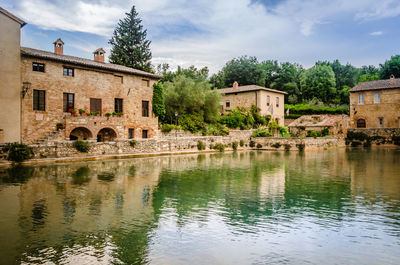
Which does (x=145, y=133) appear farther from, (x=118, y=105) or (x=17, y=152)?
(x=17, y=152)

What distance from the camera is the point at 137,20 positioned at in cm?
4528

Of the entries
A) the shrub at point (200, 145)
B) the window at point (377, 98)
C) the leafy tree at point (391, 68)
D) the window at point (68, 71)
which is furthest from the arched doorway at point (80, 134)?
the leafy tree at point (391, 68)

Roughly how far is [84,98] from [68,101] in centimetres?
128

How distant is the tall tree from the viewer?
42969mm

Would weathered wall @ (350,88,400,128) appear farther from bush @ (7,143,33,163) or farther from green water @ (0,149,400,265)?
bush @ (7,143,33,163)

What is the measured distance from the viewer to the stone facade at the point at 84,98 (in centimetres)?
2209

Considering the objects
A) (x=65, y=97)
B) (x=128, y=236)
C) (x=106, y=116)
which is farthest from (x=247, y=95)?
(x=128, y=236)

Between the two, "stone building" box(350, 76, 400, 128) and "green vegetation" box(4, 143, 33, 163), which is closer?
"green vegetation" box(4, 143, 33, 163)

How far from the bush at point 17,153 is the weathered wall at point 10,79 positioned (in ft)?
10.3

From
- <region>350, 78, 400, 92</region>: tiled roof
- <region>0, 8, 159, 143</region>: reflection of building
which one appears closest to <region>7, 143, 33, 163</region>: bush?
<region>0, 8, 159, 143</region>: reflection of building

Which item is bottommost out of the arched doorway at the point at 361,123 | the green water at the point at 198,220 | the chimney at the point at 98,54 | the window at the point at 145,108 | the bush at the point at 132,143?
the green water at the point at 198,220

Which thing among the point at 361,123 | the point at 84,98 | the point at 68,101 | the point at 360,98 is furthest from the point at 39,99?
the point at 361,123

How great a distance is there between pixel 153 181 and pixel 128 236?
681cm

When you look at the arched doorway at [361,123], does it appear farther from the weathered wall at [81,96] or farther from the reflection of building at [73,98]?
the reflection of building at [73,98]
